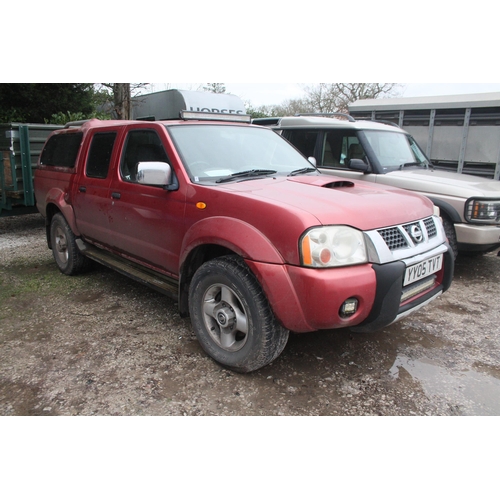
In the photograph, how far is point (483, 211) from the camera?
5.19 meters

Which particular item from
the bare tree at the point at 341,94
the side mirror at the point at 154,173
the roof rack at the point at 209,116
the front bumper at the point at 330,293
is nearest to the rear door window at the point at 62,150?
the roof rack at the point at 209,116

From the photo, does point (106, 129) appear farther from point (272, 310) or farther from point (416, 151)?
point (416, 151)

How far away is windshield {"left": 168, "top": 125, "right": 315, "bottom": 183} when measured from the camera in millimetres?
3578

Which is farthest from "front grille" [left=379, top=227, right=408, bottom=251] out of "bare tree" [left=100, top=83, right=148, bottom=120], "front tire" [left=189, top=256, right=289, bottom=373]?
"bare tree" [left=100, top=83, right=148, bottom=120]

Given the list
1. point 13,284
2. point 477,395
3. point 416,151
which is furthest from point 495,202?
point 13,284

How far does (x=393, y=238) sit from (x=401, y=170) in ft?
11.7

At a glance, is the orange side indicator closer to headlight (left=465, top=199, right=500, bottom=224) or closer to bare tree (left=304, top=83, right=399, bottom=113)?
headlight (left=465, top=199, right=500, bottom=224)

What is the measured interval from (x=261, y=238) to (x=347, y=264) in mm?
572

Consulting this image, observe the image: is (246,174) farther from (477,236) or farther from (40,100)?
(40,100)

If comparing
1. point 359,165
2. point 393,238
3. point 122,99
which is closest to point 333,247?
point 393,238

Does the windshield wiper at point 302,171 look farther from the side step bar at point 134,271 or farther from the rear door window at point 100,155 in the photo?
the rear door window at point 100,155

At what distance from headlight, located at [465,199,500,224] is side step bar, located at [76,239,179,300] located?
3675mm

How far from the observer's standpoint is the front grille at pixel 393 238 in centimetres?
291
